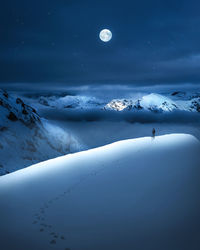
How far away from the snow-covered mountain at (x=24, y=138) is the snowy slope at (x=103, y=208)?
2258 mm

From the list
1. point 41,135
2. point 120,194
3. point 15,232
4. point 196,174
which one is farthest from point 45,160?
point 196,174

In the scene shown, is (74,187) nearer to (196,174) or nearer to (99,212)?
(99,212)

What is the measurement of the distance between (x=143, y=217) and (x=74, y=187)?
4887mm

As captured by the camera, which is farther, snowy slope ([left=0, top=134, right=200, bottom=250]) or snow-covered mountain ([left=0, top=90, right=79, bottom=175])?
snow-covered mountain ([left=0, top=90, right=79, bottom=175])

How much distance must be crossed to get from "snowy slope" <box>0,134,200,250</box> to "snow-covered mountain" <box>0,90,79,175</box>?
2258 millimetres

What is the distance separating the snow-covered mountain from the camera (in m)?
17.1

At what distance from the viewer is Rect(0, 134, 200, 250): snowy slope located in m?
6.97

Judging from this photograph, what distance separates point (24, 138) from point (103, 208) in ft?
43.0

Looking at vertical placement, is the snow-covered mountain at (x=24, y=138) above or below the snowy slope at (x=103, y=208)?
above

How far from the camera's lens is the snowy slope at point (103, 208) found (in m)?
6.97

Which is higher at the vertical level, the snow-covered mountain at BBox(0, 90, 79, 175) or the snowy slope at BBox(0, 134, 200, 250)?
the snow-covered mountain at BBox(0, 90, 79, 175)

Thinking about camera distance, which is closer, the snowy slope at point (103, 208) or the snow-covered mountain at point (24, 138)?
the snowy slope at point (103, 208)

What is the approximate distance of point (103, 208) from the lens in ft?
30.1

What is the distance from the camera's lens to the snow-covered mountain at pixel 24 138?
17094 millimetres
